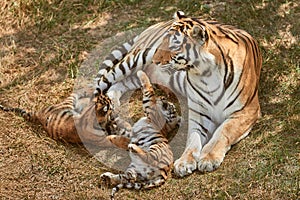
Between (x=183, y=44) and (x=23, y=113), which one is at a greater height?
(x=183, y=44)

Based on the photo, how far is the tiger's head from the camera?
14.9ft

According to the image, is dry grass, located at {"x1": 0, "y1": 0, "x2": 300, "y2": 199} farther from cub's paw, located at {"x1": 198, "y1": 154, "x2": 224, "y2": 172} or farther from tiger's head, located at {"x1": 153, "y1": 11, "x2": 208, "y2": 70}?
tiger's head, located at {"x1": 153, "y1": 11, "x2": 208, "y2": 70}

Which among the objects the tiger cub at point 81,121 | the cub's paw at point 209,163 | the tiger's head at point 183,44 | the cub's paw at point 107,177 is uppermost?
the tiger's head at point 183,44

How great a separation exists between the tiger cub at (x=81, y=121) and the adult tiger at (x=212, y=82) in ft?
1.69

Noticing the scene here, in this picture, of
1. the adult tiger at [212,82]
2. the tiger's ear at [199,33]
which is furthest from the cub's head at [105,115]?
the tiger's ear at [199,33]

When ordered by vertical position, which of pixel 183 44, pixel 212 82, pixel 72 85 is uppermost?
pixel 183 44

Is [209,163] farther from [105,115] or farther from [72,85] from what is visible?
[72,85]

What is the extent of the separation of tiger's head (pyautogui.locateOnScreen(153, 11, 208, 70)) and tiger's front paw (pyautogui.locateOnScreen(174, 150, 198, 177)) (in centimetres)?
62

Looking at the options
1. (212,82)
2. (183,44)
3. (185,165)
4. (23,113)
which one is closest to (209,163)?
(185,165)

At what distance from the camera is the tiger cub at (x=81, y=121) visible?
4.77m

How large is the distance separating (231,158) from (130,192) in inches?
28.7

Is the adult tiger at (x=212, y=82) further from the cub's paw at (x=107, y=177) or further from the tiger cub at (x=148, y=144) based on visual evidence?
the cub's paw at (x=107, y=177)

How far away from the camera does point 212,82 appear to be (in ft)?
15.4

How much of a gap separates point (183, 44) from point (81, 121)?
0.89 meters
